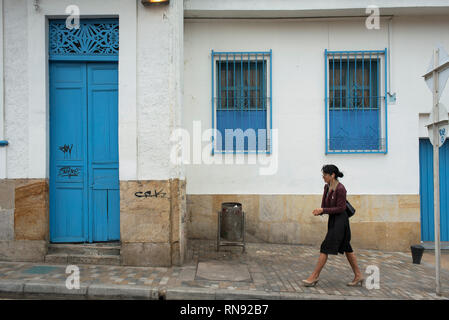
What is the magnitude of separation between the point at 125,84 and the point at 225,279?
3.74 meters

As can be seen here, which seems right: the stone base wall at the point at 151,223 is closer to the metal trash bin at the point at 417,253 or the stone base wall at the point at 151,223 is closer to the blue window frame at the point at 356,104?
the blue window frame at the point at 356,104

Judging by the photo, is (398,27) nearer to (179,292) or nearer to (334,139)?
(334,139)

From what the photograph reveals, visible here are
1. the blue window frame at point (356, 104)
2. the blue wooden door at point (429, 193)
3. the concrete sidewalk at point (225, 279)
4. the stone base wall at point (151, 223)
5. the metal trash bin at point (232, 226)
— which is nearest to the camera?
the concrete sidewalk at point (225, 279)

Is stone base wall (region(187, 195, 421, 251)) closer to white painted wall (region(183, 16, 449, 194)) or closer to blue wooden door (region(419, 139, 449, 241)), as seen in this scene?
white painted wall (region(183, 16, 449, 194))

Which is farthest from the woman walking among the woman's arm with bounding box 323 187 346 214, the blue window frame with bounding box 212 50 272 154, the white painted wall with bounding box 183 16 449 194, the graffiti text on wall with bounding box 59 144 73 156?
the graffiti text on wall with bounding box 59 144 73 156

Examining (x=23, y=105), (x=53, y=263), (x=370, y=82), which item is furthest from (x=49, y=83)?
(x=370, y=82)

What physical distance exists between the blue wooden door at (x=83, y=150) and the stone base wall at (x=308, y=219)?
2.10 meters

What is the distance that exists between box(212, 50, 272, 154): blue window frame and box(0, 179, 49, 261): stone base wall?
3.67m

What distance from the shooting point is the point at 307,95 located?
298 inches

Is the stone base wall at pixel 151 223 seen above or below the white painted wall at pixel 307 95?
below

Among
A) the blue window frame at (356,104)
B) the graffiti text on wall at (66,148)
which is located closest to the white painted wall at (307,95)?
the blue window frame at (356,104)

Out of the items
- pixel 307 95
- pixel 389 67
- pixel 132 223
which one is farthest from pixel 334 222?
pixel 389 67

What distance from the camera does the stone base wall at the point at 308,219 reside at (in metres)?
7.43

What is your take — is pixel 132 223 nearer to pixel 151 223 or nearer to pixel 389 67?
pixel 151 223
